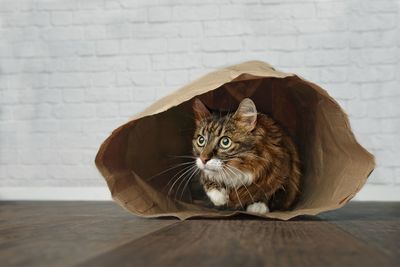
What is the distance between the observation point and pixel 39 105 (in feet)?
9.73

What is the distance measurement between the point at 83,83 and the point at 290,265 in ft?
7.14

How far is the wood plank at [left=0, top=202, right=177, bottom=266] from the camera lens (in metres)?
1.11

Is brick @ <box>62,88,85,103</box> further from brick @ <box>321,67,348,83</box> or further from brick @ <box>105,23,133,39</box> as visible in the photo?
brick @ <box>321,67,348,83</box>

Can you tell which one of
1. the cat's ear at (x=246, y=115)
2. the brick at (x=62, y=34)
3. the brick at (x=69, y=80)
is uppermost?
the brick at (x=62, y=34)

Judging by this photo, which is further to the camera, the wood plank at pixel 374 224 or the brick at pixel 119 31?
the brick at pixel 119 31

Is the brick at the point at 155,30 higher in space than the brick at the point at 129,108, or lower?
higher

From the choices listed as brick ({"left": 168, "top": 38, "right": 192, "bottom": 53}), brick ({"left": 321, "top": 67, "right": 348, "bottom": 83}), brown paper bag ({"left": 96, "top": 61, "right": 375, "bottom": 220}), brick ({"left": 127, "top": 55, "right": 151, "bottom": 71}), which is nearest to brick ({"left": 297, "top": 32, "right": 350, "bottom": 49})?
brick ({"left": 321, "top": 67, "right": 348, "bottom": 83})

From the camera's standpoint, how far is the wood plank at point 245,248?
1022 millimetres

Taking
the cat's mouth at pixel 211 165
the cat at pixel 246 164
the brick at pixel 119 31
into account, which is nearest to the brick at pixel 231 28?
the brick at pixel 119 31

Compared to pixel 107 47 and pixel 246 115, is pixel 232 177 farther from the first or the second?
pixel 107 47

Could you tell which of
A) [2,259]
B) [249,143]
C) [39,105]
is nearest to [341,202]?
[249,143]

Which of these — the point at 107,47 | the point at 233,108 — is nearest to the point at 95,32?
the point at 107,47

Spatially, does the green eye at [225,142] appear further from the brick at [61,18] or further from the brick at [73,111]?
the brick at [61,18]

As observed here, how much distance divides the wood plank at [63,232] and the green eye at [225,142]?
1.08ft
